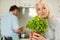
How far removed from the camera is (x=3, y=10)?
195 centimetres

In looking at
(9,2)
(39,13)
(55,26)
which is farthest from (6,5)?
(55,26)

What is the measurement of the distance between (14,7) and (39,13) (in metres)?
0.35

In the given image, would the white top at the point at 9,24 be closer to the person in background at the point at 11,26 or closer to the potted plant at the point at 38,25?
the person in background at the point at 11,26

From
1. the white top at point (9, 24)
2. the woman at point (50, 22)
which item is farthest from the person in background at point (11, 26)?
the woman at point (50, 22)

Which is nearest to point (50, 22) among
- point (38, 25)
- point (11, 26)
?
point (38, 25)

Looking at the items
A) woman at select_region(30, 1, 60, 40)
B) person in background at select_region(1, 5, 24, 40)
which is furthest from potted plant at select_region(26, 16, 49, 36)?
person in background at select_region(1, 5, 24, 40)

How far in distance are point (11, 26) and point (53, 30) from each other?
1.68 feet

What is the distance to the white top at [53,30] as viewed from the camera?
65.1 inches

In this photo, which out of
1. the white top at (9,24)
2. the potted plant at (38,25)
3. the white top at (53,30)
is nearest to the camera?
the potted plant at (38,25)

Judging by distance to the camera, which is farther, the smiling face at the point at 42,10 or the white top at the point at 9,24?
the white top at the point at 9,24

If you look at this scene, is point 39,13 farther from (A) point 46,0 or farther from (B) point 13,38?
(B) point 13,38

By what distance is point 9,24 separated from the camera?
1.89 meters

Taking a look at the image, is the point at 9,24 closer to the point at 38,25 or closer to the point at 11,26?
the point at 11,26

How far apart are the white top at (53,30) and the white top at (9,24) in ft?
1.39
